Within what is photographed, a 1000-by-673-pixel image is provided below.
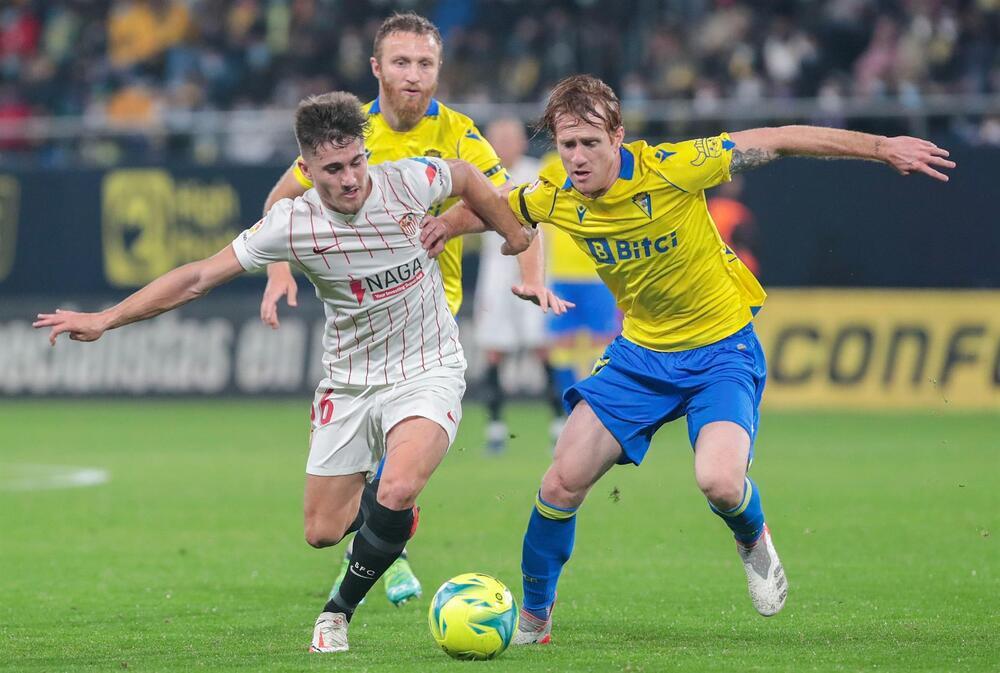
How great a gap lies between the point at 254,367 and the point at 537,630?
12.8 meters

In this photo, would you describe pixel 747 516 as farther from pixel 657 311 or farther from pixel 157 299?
pixel 157 299

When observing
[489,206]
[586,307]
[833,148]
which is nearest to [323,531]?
[489,206]

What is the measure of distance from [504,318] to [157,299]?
8.62 meters

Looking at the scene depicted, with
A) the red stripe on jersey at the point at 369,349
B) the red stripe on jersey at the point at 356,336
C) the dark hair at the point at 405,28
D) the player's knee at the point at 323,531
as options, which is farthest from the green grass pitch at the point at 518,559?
the dark hair at the point at 405,28

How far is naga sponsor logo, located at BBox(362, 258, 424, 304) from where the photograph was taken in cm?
662

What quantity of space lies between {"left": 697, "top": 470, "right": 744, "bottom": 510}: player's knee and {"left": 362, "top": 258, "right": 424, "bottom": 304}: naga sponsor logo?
1.47 meters

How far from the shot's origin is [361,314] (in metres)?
6.72

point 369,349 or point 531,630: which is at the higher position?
point 369,349

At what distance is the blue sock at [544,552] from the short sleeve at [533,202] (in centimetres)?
120

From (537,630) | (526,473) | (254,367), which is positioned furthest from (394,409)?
(254,367)

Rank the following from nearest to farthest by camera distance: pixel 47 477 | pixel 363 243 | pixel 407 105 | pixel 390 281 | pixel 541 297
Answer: pixel 363 243
pixel 390 281
pixel 541 297
pixel 407 105
pixel 47 477

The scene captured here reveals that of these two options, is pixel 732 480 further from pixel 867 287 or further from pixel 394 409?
pixel 867 287

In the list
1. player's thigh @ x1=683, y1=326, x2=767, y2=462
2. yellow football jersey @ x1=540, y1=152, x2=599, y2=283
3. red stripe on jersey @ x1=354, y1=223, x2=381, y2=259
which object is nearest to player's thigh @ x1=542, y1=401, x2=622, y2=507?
player's thigh @ x1=683, y1=326, x2=767, y2=462

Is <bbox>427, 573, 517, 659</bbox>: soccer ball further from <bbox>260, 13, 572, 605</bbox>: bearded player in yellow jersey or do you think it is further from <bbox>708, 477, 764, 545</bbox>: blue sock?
<bbox>260, 13, 572, 605</bbox>: bearded player in yellow jersey
